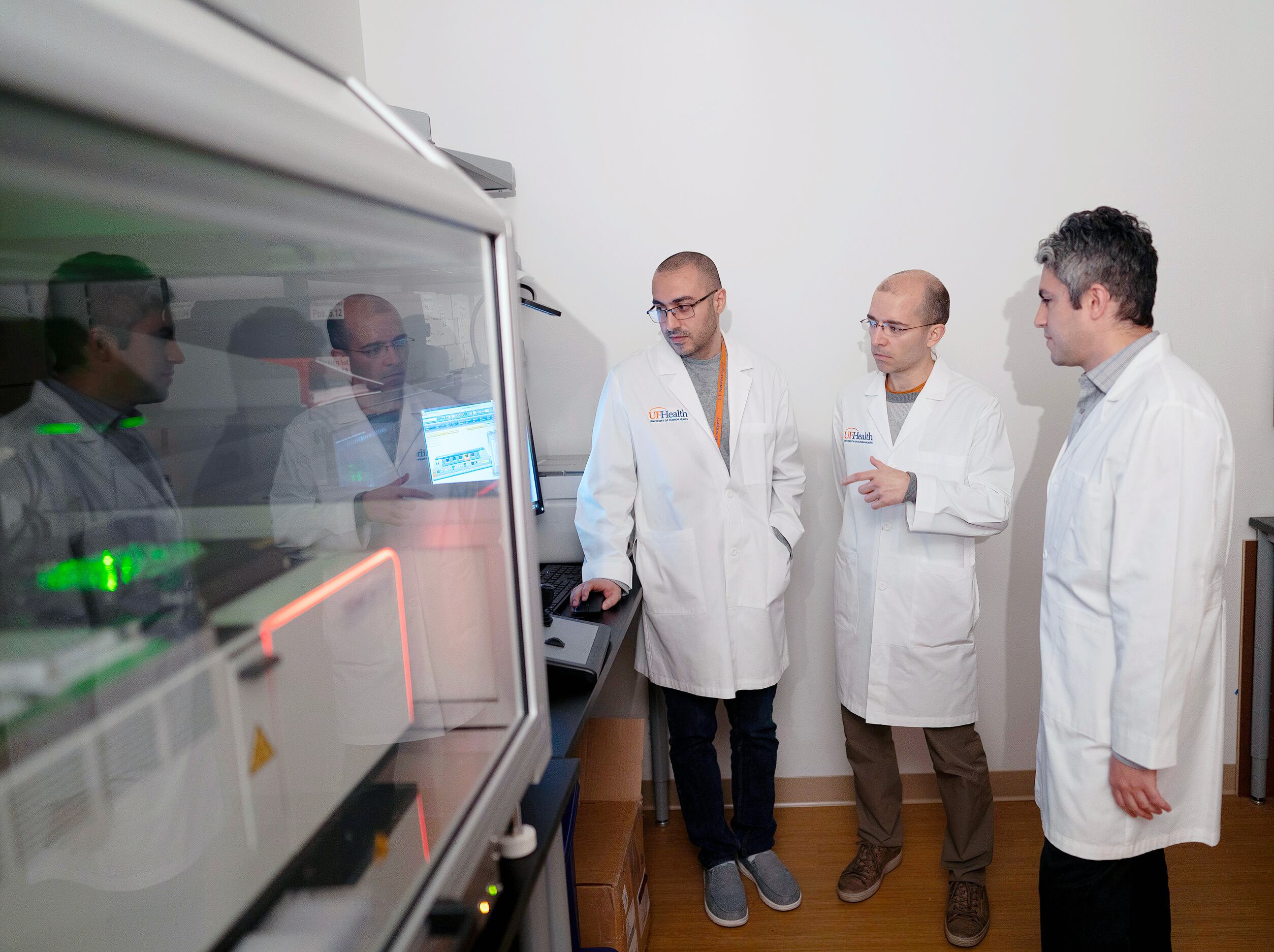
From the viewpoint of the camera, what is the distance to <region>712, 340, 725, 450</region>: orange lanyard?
224cm

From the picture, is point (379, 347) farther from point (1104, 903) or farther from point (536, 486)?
point (1104, 903)

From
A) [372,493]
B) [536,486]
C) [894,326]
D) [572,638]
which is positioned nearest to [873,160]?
[894,326]

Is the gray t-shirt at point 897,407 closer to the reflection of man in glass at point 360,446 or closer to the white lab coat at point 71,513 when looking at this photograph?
the reflection of man in glass at point 360,446

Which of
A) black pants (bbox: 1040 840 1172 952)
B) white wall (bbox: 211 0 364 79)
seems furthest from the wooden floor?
white wall (bbox: 211 0 364 79)

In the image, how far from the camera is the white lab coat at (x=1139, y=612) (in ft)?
4.65

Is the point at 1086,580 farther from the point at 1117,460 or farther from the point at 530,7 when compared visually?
the point at 530,7

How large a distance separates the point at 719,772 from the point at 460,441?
172cm

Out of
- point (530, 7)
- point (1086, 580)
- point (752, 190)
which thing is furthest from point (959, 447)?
point (530, 7)

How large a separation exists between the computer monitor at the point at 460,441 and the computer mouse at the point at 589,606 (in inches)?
44.8

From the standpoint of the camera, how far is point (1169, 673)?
4.67 feet

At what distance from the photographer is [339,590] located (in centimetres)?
75

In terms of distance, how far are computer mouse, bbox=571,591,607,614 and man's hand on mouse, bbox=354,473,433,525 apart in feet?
3.74

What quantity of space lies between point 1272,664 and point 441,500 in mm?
2779

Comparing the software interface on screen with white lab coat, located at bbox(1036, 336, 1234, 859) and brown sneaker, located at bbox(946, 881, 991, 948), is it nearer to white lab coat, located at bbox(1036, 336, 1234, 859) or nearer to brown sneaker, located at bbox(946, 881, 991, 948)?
white lab coat, located at bbox(1036, 336, 1234, 859)
